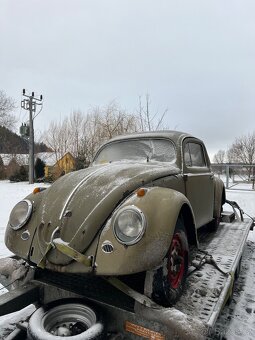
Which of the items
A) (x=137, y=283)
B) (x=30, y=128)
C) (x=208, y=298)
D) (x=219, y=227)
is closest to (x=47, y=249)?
(x=137, y=283)

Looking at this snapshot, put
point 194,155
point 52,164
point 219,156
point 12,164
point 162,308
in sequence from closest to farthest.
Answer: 1. point 162,308
2. point 194,155
3. point 52,164
4. point 12,164
5. point 219,156

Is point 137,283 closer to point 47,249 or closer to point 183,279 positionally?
point 183,279

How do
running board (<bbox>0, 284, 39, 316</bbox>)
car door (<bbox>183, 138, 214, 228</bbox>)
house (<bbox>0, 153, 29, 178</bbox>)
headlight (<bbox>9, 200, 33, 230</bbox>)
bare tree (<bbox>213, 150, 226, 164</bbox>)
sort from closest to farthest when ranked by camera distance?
running board (<bbox>0, 284, 39, 316</bbox>) → headlight (<bbox>9, 200, 33, 230</bbox>) → car door (<bbox>183, 138, 214, 228</bbox>) → house (<bbox>0, 153, 29, 178</bbox>) → bare tree (<bbox>213, 150, 226, 164</bbox>)

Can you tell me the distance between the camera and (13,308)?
2793 millimetres

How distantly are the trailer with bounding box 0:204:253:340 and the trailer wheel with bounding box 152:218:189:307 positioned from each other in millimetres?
93

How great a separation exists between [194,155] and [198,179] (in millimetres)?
542

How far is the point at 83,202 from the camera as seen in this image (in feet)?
9.93

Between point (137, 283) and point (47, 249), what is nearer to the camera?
point (47, 249)

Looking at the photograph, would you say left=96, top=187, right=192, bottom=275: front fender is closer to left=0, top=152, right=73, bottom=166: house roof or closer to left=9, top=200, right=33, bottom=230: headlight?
left=9, top=200, right=33, bottom=230: headlight

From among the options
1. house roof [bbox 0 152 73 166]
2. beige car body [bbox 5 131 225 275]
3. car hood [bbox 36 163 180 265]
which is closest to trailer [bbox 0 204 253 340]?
beige car body [bbox 5 131 225 275]

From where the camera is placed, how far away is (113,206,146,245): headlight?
8.42 ft

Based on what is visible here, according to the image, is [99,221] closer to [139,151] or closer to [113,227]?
[113,227]

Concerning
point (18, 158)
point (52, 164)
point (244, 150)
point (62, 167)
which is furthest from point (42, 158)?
point (244, 150)

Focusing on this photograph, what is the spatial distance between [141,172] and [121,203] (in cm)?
60
